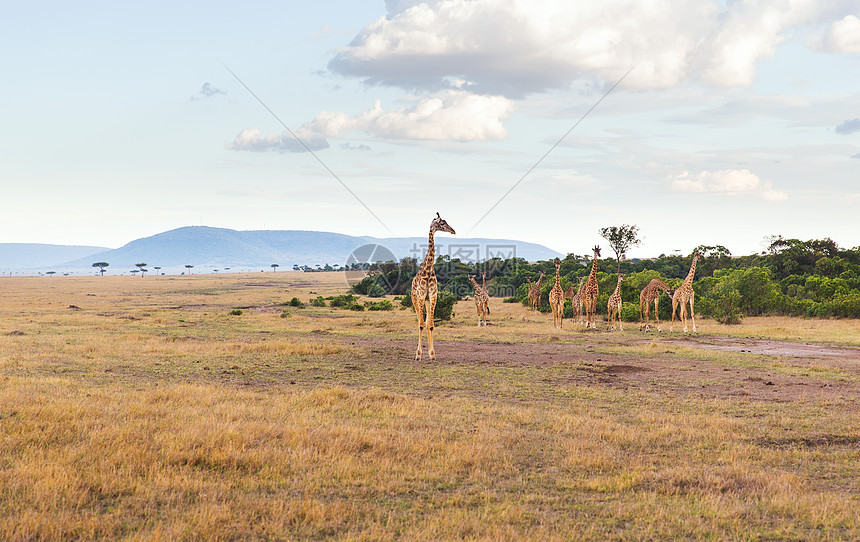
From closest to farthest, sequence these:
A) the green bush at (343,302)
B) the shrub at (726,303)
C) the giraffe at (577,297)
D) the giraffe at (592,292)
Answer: the giraffe at (592,292)
the shrub at (726,303)
the giraffe at (577,297)
the green bush at (343,302)

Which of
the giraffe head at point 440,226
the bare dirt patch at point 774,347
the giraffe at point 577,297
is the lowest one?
the bare dirt patch at point 774,347

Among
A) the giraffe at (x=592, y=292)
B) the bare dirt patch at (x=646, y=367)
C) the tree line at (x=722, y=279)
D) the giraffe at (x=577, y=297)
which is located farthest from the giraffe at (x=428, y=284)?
the tree line at (x=722, y=279)

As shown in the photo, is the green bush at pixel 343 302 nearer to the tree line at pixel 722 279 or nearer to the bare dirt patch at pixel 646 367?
the tree line at pixel 722 279

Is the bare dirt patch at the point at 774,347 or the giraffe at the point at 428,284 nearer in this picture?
the giraffe at the point at 428,284

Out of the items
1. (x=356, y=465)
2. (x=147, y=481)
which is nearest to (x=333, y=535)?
(x=356, y=465)

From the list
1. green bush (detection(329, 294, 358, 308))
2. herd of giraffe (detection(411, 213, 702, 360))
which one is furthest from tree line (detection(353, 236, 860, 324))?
green bush (detection(329, 294, 358, 308))

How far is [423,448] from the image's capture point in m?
9.20

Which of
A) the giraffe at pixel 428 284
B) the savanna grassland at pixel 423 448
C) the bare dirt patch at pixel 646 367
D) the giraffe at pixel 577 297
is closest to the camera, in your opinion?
the savanna grassland at pixel 423 448

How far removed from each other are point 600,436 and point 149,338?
19423 mm

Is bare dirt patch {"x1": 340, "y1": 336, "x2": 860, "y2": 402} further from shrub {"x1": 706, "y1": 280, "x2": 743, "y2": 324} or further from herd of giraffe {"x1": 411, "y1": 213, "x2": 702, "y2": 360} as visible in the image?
shrub {"x1": 706, "y1": 280, "x2": 743, "y2": 324}

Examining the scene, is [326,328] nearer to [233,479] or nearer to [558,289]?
[558,289]

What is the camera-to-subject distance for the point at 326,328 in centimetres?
3106

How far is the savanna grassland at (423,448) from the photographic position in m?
6.62

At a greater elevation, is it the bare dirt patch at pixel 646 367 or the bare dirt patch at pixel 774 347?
the bare dirt patch at pixel 774 347
